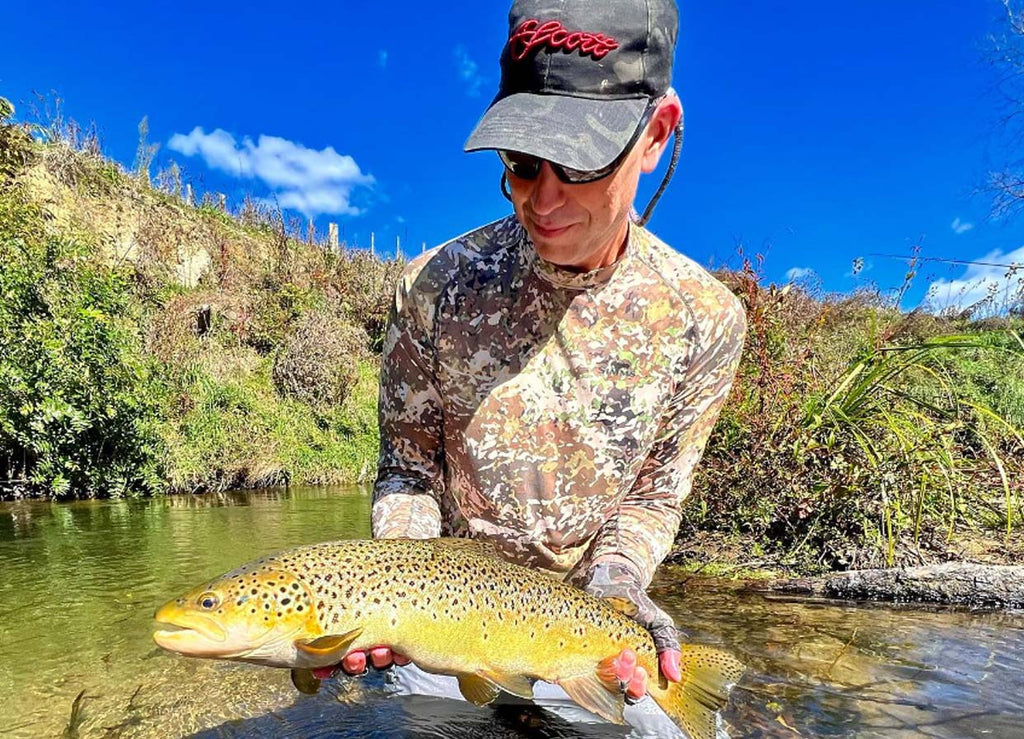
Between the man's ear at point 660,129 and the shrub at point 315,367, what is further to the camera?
the shrub at point 315,367

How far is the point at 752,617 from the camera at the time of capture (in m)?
5.34

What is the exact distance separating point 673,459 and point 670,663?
0.84 m

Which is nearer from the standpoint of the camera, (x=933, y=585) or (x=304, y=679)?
(x=304, y=679)

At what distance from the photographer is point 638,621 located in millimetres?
2480

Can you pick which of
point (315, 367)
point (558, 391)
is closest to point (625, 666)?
point (558, 391)

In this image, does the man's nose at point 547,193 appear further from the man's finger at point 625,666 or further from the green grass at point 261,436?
the green grass at point 261,436

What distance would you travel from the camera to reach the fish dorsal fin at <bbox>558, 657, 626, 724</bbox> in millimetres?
2342

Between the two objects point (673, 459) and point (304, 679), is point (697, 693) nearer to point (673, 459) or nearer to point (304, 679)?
point (673, 459)

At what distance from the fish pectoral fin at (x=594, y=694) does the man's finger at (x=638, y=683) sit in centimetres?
5

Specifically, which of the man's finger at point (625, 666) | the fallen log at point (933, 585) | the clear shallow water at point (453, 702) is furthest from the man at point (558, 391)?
the fallen log at point (933, 585)

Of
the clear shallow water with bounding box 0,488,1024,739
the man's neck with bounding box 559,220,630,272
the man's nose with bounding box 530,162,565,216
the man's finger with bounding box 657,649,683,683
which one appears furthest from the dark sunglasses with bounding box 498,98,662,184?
the clear shallow water with bounding box 0,488,1024,739

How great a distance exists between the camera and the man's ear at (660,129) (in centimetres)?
217

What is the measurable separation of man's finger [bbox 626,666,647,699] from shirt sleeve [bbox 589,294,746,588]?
375mm

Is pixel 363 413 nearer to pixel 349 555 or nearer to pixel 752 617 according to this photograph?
pixel 752 617
